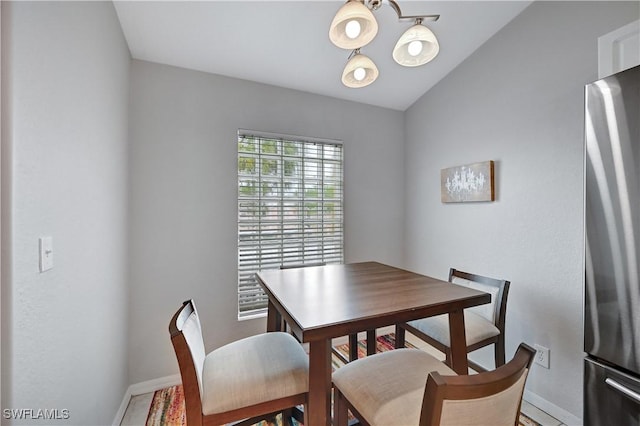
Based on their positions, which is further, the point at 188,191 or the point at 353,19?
the point at 188,191

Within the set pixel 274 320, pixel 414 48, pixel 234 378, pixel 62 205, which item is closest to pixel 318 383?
pixel 234 378

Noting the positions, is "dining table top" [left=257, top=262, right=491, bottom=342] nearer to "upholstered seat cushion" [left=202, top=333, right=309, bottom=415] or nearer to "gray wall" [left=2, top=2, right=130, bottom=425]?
"upholstered seat cushion" [left=202, top=333, right=309, bottom=415]

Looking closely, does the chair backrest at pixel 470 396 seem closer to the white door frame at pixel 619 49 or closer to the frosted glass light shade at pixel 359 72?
the frosted glass light shade at pixel 359 72

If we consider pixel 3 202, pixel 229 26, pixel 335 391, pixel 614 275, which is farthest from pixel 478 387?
pixel 229 26

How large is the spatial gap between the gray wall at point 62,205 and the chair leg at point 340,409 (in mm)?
1060

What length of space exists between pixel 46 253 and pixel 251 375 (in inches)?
35.0

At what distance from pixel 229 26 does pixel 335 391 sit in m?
2.23

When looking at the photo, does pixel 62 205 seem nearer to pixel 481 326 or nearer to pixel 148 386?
pixel 148 386

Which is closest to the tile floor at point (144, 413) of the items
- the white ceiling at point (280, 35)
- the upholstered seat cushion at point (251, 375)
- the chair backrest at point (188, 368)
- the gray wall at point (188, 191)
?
the gray wall at point (188, 191)

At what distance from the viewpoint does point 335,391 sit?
1255 mm

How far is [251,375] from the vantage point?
1.22 meters

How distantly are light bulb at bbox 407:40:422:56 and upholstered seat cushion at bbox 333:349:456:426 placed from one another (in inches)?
59.2

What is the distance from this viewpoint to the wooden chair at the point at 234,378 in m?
1.08

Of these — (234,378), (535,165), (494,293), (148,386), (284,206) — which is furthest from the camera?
(284,206)
